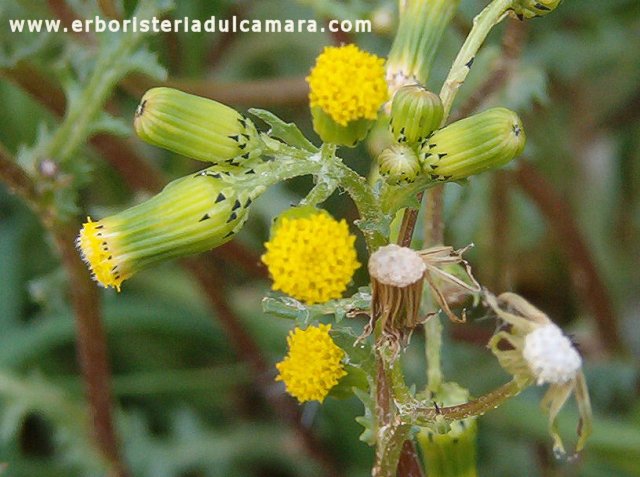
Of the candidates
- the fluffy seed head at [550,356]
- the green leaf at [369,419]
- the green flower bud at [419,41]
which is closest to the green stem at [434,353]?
the green leaf at [369,419]

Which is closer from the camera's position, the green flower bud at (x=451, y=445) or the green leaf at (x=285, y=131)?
the green leaf at (x=285, y=131)

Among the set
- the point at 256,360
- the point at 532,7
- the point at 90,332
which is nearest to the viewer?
the point at 532,7

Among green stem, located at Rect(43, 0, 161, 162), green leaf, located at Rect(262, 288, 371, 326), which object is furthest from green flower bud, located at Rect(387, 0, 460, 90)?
green stem, located at Rect(43, 0, 161, 162)

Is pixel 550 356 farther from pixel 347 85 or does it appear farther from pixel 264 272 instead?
pixel 264 272

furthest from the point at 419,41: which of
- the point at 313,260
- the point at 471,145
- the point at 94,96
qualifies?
the point at 94,96

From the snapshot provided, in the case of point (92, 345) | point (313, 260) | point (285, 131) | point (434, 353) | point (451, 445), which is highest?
point (92, 345)

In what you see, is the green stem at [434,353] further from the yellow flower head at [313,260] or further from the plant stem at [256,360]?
the plant stem at [256,360]

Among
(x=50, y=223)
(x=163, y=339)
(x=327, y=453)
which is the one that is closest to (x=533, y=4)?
(x=50, y=223)
